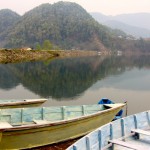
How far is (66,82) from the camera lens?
5262 centimetres

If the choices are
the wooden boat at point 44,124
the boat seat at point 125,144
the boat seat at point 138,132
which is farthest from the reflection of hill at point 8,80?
the boat seat at point 125,144

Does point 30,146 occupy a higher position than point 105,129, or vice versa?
point 105,129

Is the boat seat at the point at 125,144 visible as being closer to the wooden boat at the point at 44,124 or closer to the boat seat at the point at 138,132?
the boat seat at the point at 138,132

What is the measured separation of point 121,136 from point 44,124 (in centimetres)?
489

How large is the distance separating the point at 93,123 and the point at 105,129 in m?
7.28

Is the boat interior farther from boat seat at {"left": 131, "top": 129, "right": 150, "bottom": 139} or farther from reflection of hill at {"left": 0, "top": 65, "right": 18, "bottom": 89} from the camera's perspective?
reflection of hill at {"left": 0, "top": 65, "right": 18, "bottom": 89}

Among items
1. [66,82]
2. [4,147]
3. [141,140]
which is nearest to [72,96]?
[66,82]

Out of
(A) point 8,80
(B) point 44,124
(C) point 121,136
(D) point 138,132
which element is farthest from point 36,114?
(A) point 8,80

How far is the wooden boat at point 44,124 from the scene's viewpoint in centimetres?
1532

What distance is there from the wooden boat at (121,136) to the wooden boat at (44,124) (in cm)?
448

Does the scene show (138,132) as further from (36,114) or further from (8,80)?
(8,80)

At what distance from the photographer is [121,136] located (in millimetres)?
12984

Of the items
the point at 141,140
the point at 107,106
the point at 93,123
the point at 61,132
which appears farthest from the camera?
the point at 107,106

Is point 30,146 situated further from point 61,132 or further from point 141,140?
point 141,140
